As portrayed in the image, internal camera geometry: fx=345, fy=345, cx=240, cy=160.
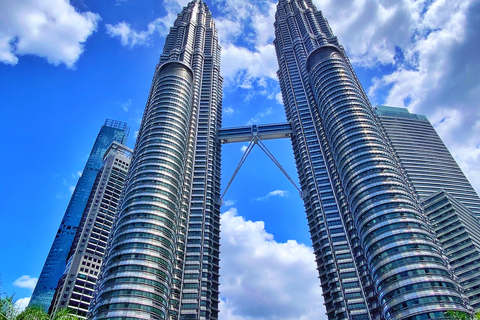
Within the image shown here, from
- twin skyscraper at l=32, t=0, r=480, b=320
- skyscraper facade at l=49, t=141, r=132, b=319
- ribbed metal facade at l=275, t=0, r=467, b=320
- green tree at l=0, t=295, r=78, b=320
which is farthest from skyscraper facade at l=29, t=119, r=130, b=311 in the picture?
green tree at l=0, t=295, r=78, b=320

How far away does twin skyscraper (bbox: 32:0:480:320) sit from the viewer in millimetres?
79125

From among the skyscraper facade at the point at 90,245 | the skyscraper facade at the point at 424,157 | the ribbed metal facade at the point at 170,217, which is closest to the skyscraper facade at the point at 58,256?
the skyscraper facade at the point at 90,245

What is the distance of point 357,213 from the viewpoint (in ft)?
309

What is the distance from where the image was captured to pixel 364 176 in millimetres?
98062

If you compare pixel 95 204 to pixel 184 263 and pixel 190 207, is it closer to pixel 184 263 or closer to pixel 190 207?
pixel 190 207

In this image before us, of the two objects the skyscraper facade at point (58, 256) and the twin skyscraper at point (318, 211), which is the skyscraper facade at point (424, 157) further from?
the skyscraper facade at point (58, 256)

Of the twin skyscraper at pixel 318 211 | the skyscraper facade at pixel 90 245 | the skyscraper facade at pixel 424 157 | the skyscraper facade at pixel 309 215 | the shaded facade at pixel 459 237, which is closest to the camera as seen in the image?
the skyscraper facade at pixel 309 215

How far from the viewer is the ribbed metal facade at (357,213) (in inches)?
2975

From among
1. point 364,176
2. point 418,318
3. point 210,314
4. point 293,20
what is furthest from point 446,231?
point 293,20

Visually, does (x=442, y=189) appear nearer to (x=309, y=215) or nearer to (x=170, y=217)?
(x=309, y=215)

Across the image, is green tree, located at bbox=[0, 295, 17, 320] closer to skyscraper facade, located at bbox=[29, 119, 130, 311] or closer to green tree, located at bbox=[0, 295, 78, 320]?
green tree, located at bbox=[0, 295, 78, 320]

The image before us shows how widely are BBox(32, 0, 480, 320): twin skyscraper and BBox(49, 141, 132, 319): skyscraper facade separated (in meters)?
3.51

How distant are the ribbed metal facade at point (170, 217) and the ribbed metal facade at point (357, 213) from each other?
36.0 meters

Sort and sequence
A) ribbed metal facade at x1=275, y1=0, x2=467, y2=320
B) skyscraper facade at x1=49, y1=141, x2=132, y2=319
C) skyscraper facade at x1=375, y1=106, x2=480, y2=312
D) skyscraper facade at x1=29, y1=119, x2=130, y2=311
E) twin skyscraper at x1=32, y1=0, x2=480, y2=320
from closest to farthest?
ribbed metal facade at x1=275, y1=0, x2=467, y2=320 → twin skyscraper at x1=32, y1=0, x2=480, y2=320 → skyscraper facade at x1=375, y1=106, x2=480, y2=312 → skyscraper facade at x1=49, y1=141, x2=132, y2=319 → skyscraper facade at x1=29, y1=119, x2=130, y2=311
